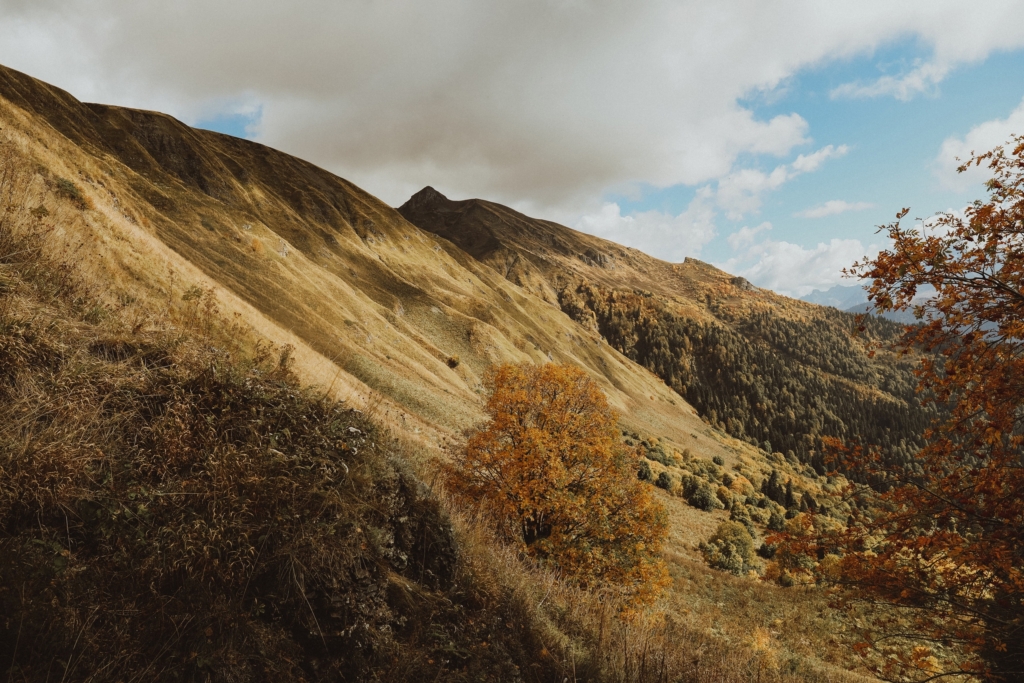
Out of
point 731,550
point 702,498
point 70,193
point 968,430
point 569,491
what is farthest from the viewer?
point 702,498

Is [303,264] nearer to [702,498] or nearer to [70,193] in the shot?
[70,193]

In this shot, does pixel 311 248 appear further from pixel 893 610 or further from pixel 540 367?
pixel 893 610

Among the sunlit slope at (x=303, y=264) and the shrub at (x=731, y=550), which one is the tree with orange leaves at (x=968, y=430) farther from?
the shrub at (x=731, y=550)

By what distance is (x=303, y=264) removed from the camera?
64.0 m

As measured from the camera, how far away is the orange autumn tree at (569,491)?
19.5 m

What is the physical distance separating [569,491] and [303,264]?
56826 millimetres

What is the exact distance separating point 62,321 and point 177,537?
462cm

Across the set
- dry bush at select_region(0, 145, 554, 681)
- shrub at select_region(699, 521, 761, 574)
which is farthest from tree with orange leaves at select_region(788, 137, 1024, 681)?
shrub at select_region(699, 521, 761, 574)

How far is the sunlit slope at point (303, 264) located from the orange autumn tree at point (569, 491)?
717 cm

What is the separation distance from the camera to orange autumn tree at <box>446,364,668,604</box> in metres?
19.5

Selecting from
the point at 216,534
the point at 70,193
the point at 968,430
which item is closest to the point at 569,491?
the point at 968,430

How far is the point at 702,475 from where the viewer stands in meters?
76.0

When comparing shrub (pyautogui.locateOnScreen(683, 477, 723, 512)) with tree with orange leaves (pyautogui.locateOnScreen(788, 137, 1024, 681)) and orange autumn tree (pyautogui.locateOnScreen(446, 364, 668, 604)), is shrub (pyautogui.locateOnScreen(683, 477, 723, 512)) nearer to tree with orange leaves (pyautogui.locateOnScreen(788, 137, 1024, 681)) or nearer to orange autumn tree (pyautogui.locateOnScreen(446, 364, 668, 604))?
orange autumn tree (pyautogui.locateOnScreen(446, 364, 668, 604))

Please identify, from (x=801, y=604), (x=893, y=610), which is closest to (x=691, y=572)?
(x=801, y=604)
